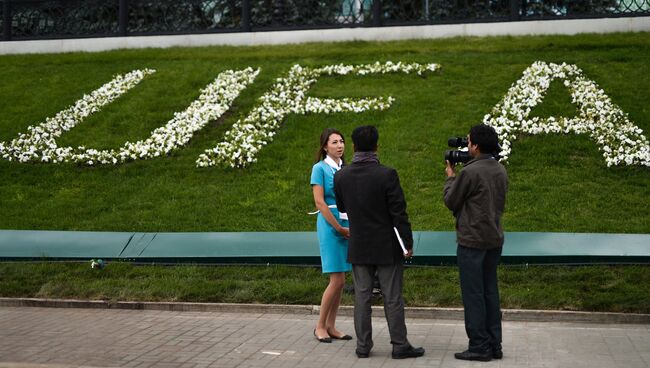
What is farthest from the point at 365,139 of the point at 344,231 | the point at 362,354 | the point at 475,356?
the point at 475,356

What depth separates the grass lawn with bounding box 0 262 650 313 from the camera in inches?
395

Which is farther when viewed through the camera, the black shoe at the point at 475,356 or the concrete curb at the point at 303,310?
the concrete curb at the point at 303,310

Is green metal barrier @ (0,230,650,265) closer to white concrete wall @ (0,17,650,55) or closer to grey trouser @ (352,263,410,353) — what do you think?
grey trouser @ (352,263,410,353)

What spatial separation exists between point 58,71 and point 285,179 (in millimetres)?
10174

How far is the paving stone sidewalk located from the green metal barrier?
4.88 feet

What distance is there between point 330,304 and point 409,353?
100 centimetres

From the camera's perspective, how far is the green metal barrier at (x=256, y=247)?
10984 mm

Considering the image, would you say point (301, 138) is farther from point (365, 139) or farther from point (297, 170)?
point (365, 139)

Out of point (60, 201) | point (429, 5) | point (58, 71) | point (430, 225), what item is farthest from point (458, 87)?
point (58, 71)

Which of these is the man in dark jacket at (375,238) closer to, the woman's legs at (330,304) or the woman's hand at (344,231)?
the woman's hand at (344,231)

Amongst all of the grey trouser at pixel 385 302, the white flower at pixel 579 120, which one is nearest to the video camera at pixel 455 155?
the grey trouser at pixel 385 302

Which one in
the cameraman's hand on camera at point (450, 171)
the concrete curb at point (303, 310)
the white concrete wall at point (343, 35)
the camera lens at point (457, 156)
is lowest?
the concrete curb at point (303, 310)

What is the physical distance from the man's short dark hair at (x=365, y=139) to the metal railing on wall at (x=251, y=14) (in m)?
15.3

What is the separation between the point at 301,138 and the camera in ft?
56.9
